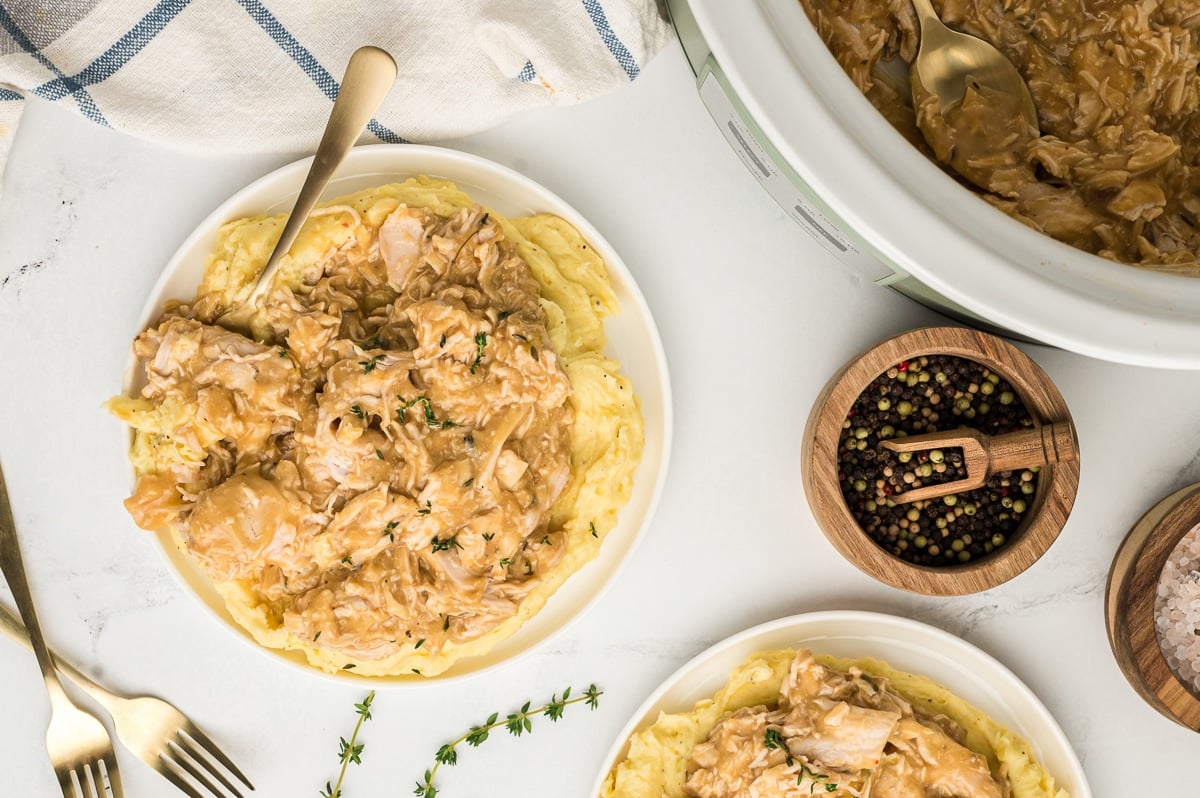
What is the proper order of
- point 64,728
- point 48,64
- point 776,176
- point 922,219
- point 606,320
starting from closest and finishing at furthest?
point 922,219 < point 776,176 < point 48,64 < point 606,320 < point 64,728

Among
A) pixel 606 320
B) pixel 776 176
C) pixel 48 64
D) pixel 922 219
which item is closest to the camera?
pixel 922 219

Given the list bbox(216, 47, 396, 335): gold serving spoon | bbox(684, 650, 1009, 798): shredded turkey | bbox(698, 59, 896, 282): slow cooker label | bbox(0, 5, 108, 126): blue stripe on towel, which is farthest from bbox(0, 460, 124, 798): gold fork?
bbox(698, 59, 896, 282): slow cooker label

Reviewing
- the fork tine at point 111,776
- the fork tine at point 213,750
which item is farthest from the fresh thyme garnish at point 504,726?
the fork tine at point 111,776

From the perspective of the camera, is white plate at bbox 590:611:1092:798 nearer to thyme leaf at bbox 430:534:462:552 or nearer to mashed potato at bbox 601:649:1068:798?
mashed potato at bbox 601:649:1068:798

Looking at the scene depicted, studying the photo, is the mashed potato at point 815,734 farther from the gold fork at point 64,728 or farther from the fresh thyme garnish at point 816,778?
the gold fork at point 64,728

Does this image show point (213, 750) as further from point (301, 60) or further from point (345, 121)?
point (301, 60)


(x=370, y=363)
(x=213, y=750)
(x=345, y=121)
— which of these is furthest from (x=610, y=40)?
(x=213, y=750)

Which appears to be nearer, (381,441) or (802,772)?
(381,441)

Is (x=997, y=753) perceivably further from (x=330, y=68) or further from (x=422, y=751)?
(x=330, y=68)
